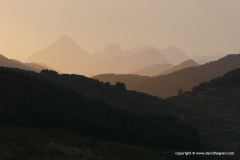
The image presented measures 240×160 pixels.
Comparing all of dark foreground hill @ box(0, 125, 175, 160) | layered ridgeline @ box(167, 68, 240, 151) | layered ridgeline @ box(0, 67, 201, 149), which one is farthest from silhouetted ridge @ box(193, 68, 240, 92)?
dark foreground hill @ box(0, 125, 175, 160)

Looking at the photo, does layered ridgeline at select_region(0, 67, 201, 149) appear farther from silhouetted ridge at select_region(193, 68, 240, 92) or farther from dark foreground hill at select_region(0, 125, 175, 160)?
silhouetted ridge at select_region(193, 68, 240, 92)

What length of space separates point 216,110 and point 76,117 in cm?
10148

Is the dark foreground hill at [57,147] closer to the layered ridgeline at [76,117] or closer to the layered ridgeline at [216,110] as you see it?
the layered ridgeline at [76,117]

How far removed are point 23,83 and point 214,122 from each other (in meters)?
77.2

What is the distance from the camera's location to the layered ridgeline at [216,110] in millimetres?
101812

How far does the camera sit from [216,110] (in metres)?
141

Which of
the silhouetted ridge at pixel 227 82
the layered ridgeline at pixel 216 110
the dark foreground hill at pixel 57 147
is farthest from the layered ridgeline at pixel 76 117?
the silhouetted ridge at pixel 227 82

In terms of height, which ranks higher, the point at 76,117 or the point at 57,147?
the point at 76,117

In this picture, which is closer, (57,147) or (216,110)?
(57,147)

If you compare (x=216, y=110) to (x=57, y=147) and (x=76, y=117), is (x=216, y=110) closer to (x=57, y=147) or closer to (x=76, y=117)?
(x=76, y=117)

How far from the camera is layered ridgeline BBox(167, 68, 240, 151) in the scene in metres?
102

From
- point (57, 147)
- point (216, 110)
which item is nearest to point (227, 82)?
point (216, 110)

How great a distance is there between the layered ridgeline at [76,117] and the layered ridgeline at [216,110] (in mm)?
32951

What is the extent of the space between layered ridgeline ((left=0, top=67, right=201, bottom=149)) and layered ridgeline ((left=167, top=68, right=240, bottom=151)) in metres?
33.0
